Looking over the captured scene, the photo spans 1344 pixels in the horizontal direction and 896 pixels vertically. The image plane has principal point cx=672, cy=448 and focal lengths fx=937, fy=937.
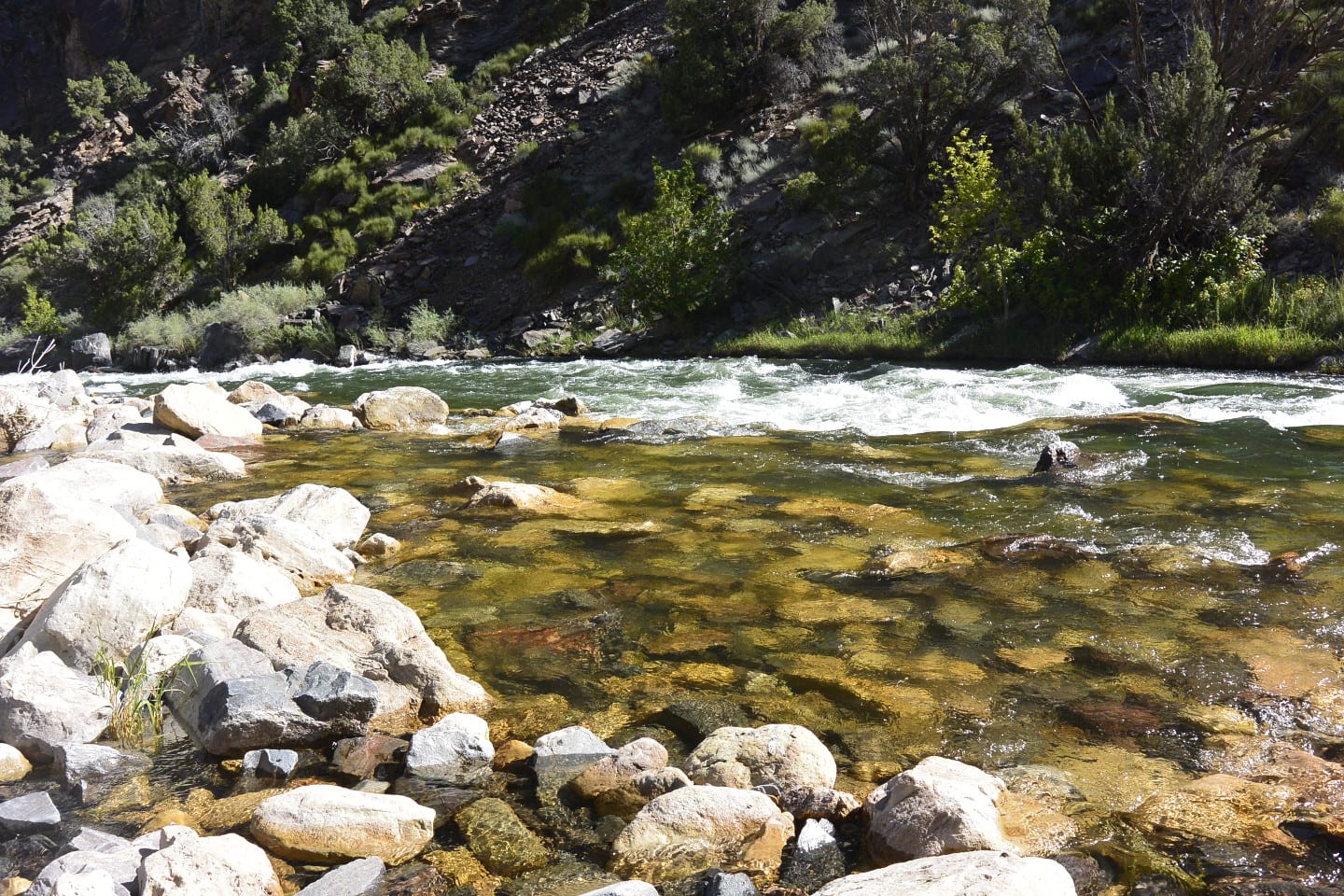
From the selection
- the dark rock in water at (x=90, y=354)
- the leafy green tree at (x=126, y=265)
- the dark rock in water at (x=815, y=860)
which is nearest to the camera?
the dark rock in water at (x=815, y=860)

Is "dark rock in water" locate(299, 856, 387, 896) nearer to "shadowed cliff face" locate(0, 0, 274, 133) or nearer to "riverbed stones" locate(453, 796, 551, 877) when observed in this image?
"riverbed stones" locate(453, 796, 551, 877)

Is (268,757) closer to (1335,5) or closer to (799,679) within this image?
(799,679)

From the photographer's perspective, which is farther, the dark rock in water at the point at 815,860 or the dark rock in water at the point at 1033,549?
the dark rock in water at the point at 1033,549

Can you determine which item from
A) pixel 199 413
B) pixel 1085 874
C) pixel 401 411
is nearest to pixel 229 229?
pixel 401 411

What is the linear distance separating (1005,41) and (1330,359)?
1146cm

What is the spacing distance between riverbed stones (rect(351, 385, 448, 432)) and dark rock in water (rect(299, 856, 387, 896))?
9181 millimetres

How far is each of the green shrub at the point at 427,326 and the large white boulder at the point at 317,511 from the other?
18.3 m

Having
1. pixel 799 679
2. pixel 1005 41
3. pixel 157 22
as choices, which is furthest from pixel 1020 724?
pixel 157 22

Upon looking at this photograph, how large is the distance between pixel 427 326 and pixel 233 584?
67.5 feet

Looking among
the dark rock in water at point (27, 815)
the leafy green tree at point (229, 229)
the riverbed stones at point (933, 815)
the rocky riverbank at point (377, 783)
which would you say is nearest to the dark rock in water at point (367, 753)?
the rocky riverbank at point (377, 783)

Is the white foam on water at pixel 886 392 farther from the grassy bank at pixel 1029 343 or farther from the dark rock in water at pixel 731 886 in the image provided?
the dark rock in water at pixel 731 886

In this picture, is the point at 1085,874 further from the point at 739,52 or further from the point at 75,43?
the point at 75,43

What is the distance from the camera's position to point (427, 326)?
2433cm

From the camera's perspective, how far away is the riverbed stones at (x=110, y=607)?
151 inches
